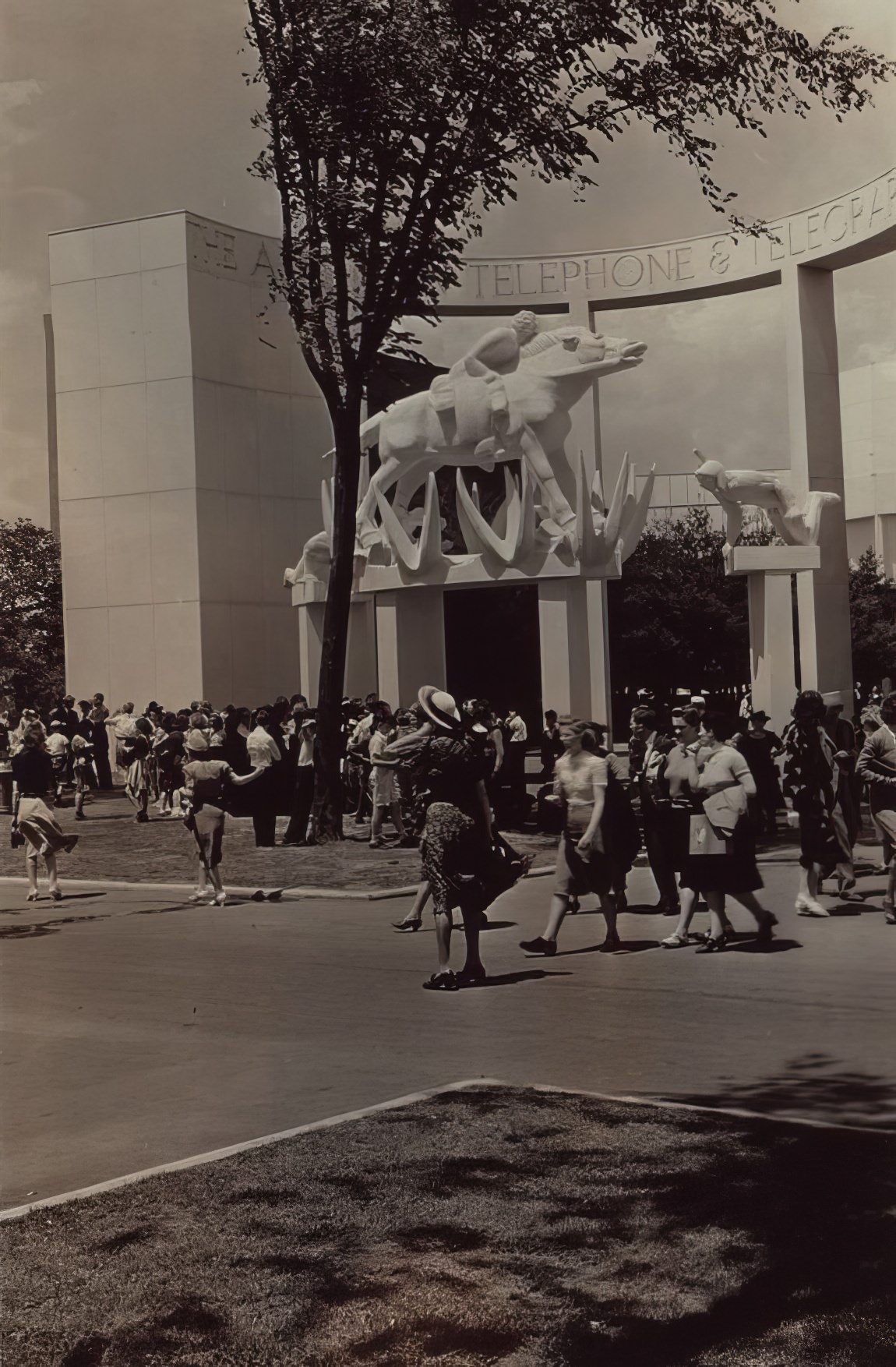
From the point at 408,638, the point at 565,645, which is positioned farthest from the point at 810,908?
the point at 408,638

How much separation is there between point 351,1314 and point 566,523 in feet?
58.4

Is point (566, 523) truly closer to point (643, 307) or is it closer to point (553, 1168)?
point (643, 307)

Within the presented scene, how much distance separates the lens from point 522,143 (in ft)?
26.5

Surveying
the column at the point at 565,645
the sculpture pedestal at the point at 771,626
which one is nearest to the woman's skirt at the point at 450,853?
the column at the point at 565,645

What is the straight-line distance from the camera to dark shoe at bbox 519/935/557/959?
29.8 ft

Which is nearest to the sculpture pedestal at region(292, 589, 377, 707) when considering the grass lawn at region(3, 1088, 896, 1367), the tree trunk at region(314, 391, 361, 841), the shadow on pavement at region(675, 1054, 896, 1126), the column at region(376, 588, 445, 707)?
the column at region(376, 588, 445, 707)

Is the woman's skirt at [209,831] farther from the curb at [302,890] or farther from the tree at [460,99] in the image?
the tree at [460,99]

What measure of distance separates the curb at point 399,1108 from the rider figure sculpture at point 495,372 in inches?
565

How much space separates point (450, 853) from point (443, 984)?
0.71m

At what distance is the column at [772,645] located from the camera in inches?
890

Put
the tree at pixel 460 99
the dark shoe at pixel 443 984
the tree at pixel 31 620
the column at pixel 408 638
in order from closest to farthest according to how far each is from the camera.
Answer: the tree at pixel 31 620 < the tree at pixel 460 99 < the dark shoe at pixel 443 984 < the column at pixel 408 638

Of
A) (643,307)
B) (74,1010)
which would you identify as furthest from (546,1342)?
(643,307)

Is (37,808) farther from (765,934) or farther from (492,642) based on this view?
(492,642)

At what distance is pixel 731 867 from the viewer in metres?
9.27
